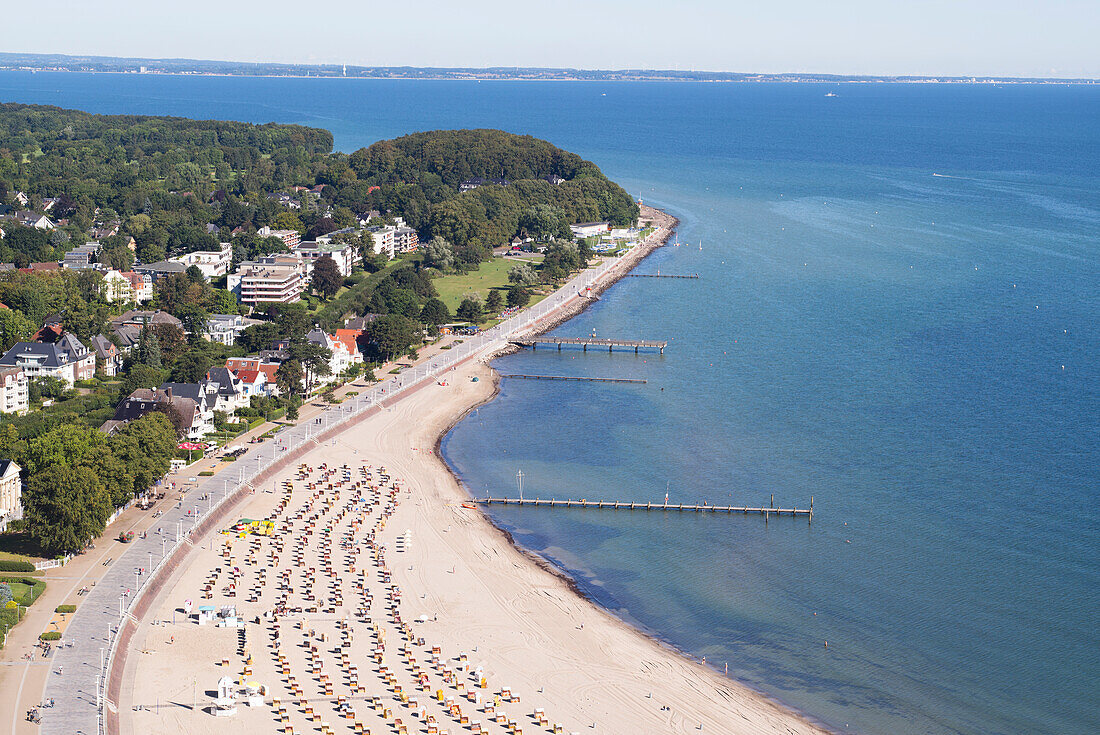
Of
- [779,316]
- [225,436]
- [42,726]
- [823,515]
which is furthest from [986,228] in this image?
[42,726]

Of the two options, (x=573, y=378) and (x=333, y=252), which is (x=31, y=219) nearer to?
(x=333, y=252)

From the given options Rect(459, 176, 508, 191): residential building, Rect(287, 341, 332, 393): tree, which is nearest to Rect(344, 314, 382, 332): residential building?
Rect(287, 341, 332, 393): tree

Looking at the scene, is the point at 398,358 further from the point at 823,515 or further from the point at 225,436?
the point at 823,515

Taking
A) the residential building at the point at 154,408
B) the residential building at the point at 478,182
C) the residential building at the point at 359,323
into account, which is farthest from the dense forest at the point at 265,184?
the residential building at the point at 154,408

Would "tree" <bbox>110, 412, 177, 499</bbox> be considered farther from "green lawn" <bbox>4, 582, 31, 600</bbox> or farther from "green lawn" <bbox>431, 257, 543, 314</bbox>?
"green lawn" <bbox>431, 257, 543, 314</bbox>

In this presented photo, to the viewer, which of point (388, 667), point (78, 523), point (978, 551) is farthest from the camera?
point (978, 551)

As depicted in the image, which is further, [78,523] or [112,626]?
[78,523]
